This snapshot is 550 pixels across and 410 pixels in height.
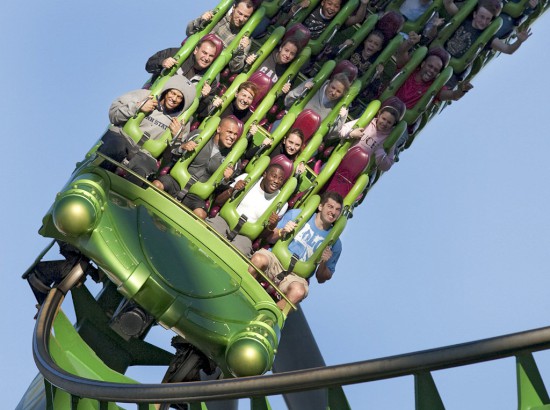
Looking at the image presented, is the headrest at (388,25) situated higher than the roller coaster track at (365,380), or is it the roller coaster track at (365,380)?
the headrest at (388,25)

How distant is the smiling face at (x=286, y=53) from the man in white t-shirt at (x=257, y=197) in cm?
123

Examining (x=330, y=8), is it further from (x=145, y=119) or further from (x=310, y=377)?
(x=310, y=377)

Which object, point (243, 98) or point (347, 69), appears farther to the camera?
point (347, 69)

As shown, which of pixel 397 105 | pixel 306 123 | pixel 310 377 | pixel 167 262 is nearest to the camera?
pixel 310 377

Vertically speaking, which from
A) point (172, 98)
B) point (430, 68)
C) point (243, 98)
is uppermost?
point (430, 68)

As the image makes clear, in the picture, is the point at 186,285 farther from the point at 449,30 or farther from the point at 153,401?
the point at 449,30

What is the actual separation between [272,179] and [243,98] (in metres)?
0.80

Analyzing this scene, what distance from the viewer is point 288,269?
11.0m

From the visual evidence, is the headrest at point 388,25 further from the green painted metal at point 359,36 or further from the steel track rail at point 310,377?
the steel track rail at point 310,377

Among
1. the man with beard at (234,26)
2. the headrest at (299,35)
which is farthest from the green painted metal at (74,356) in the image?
the headrest at (299,35)

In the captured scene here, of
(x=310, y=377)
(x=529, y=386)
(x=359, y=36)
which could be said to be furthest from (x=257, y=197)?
(x=529, y=386)

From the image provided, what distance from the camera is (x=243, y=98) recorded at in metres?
11.6

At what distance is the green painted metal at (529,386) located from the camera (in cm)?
669

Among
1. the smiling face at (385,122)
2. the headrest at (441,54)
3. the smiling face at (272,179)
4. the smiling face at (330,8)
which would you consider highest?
the smiling face at (330,8)
